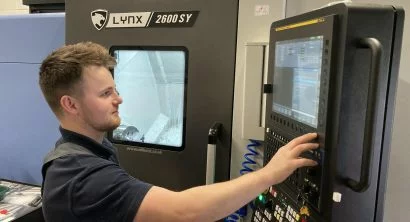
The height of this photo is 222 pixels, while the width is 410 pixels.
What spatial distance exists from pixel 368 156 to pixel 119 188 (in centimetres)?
70

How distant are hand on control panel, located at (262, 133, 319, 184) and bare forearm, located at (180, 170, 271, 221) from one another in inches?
1.3

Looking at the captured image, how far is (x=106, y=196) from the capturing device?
116cm

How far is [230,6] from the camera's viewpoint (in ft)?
6.04

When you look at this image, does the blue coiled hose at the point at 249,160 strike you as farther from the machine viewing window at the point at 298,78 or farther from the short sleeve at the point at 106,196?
the short sleeve at the point at 106,196

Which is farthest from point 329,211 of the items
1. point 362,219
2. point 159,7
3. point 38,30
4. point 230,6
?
point 38,30

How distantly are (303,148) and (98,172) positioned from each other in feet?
2.03

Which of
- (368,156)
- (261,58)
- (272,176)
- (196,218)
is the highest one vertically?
(261,58)

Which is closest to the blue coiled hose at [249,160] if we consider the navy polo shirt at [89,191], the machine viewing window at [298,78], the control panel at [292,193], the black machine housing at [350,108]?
the control panel at [292,193]

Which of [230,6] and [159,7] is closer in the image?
[230,6]

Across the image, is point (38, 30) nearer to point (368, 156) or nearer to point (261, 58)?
point (261, 58)

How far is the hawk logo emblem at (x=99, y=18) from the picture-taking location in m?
2.13

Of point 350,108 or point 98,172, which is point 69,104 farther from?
point 350,108

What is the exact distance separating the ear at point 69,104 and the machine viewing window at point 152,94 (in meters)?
0.70

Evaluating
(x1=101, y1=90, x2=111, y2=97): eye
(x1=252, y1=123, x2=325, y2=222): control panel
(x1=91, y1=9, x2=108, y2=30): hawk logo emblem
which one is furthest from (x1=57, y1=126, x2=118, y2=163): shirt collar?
(x1=91, y1=9, x2=108, y2=30): hawk logo emblem
